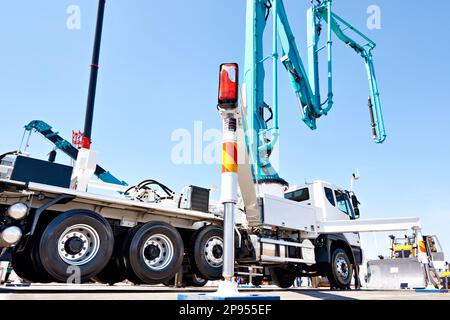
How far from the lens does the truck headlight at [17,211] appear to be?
4203 millimetres

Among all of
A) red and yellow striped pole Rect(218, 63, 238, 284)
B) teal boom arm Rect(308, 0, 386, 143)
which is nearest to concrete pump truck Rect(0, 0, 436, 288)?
red and yellow striped pole Rect(218, 63, 238, 284)

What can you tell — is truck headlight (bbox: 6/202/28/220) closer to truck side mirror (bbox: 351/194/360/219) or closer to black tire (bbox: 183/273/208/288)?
black tire (bbox: 183/273/208/288)

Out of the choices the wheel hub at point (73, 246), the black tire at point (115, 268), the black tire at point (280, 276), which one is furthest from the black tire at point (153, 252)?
the black tire at point (280, 276)

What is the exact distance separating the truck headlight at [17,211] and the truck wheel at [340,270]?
254 inches

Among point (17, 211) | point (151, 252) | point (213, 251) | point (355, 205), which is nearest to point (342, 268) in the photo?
point (355, 205)

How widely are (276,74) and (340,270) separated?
593 cm

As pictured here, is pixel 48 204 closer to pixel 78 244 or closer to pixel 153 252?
pixel 78 244

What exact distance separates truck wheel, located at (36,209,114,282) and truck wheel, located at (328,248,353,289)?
5.42 meters

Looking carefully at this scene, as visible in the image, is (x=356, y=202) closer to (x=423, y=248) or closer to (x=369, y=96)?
(x=423, y=248)

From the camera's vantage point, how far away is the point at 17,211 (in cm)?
422

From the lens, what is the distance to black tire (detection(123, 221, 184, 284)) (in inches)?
199

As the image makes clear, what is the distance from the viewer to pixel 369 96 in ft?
52.1

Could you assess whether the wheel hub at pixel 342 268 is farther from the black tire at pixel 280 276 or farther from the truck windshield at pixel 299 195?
the truck windshield at pixel 299 195
